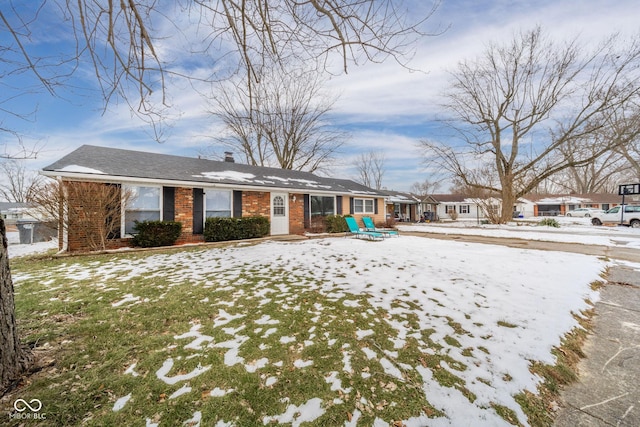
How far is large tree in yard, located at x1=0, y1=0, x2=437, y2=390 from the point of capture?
2410mm

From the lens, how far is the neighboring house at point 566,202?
40562 millimetres

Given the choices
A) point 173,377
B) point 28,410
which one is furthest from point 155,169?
point 173,377

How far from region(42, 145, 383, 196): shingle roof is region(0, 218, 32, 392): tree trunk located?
24.8ft

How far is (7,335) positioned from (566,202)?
58.0 m

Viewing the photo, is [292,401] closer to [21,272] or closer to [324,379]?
[324,379]

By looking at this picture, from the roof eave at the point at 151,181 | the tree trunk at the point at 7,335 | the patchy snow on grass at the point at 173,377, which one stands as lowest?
the patchy snow on grass at the point at 173,377

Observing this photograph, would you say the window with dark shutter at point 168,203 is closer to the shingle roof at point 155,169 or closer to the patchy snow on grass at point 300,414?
the shingle roof at point 155,169

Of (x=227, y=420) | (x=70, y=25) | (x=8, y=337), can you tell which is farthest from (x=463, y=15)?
(x=8, y=337)

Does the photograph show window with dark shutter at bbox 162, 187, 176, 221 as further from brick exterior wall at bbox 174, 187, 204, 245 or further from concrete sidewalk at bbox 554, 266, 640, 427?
concrete sidewalk at bbox 554, 266, 640, 427

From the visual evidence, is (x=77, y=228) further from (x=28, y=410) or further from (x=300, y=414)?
(x=300, y=414)

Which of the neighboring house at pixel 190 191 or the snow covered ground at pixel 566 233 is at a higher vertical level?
the neighboring house at pixel 190 191

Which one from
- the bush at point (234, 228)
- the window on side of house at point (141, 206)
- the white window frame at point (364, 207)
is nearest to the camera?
the window on side of house at point (141, 206)

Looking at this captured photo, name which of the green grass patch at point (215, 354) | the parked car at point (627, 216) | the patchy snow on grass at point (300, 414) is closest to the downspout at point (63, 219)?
the green grass patch at point (215, 354)

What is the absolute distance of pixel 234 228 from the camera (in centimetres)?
1038
